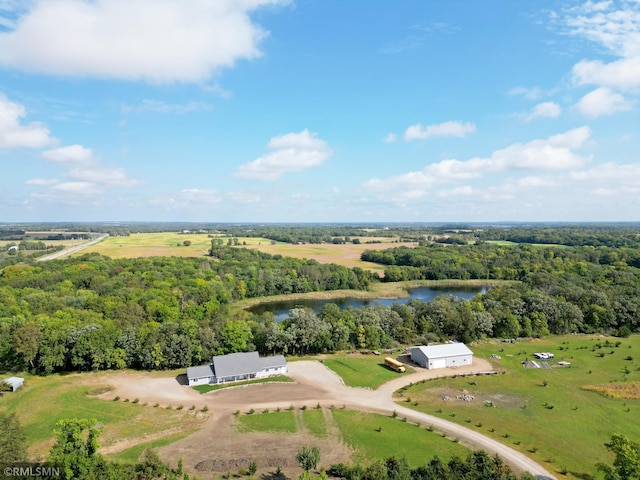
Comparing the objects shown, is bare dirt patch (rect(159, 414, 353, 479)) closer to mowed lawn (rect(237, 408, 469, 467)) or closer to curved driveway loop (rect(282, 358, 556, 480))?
mowed lawn (rect(237, 408, 469, 467))

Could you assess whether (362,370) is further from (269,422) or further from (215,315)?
(215,315)

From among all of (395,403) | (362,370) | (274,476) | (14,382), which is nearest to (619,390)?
(395,403)

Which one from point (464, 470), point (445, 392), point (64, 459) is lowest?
point (445, 392)

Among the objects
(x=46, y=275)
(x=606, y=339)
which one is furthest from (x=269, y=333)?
(x=46, y=275)

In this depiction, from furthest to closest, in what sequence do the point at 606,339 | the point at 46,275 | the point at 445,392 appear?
the point at 46,275 < the point at 606,339 < the point at 445,392

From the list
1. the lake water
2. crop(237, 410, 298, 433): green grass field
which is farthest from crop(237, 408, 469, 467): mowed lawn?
the lake water

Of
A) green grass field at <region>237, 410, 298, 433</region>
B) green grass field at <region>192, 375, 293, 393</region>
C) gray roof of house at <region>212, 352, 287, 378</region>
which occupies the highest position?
gray roof of house at <region>212, 352, 287, 378</region>

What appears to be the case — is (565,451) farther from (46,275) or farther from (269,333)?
(46,275)
